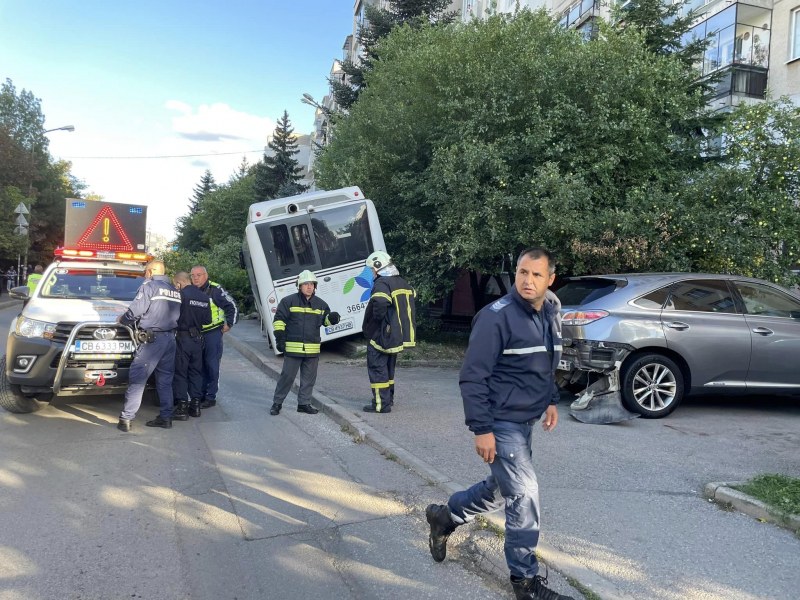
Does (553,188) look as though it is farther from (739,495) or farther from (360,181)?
(739,495)

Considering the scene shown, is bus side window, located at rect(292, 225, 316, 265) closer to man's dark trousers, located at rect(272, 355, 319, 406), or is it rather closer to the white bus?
the white bus

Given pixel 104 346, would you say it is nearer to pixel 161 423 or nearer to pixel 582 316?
pixel 161 423

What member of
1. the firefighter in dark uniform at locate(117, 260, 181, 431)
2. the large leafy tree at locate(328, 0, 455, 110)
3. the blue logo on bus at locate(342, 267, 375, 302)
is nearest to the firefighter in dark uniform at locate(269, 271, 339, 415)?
the firefighter in dark uniform at locate(117, 260, 181, 431)

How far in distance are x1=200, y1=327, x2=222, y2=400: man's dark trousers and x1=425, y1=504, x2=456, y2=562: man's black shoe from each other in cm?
491

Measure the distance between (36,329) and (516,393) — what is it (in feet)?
18.8

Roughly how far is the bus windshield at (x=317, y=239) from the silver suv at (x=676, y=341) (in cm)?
588

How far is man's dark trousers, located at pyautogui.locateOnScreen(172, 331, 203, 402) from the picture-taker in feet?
24.5

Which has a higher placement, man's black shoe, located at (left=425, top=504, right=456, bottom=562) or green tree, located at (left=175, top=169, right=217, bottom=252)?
green tree, located at (left=175, top=169, right=217, bottom=252)

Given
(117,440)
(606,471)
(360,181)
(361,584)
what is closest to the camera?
(361,584)

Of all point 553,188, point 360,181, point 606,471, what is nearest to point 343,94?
point 360,181

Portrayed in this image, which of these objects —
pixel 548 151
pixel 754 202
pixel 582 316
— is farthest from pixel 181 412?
pixel 754 202

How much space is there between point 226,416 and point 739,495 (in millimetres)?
5581

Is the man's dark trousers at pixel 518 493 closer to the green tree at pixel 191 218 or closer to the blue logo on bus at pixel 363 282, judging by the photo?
the blue logo on bus at pixel 363 282

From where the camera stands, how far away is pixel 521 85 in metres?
12.1
